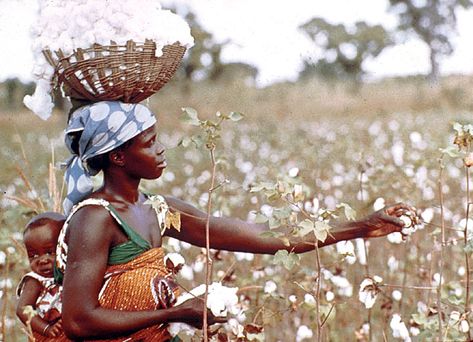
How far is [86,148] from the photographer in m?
2.00

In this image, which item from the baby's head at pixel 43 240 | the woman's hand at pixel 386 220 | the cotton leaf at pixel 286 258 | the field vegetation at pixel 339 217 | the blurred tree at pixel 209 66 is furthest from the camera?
the blurred tree at pixel 209 66

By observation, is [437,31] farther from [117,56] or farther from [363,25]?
[117,56]

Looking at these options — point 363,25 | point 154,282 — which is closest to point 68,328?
point 154,282

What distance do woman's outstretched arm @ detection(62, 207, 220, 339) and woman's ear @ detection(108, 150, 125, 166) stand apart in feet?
0.40

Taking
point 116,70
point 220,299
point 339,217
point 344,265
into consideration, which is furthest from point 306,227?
point 344,265

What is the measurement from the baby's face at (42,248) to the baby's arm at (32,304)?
37 millimetres

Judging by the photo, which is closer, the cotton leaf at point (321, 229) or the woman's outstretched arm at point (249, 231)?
the cotton leaf at point (321, 229)

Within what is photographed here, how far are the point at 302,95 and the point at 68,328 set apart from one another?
20.3 m

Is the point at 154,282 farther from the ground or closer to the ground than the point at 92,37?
closer to the ground

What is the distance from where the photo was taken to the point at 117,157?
2014 mm

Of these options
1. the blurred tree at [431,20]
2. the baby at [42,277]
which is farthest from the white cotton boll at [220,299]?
the blurred tree at [431,20]

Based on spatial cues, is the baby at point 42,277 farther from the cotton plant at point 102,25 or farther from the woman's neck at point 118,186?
the cotton plant at point 102,25

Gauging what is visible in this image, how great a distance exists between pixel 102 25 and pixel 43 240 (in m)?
0.53

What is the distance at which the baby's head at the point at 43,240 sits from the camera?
2111 millimetres
